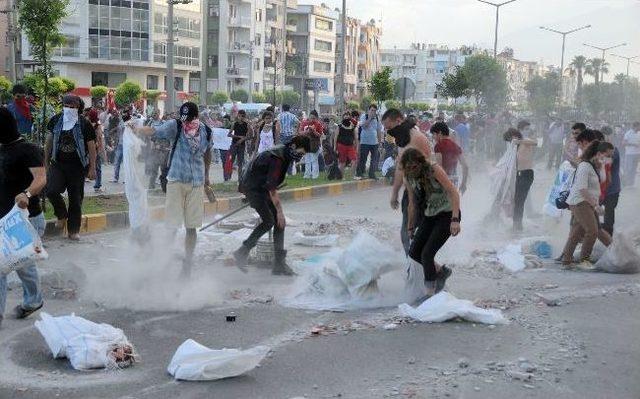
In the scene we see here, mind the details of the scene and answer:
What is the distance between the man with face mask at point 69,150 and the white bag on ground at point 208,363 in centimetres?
562

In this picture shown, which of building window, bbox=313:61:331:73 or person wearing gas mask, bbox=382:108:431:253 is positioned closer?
person wearing gas mask, bbox=382:108:431:253

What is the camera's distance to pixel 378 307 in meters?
7.59

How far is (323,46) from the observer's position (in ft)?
399

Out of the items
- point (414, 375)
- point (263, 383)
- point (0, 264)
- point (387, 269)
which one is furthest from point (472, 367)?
point (0, 264)

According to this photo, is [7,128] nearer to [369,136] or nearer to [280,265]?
[280,265]

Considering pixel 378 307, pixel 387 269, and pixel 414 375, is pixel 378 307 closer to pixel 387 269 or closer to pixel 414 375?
pixel 387 269

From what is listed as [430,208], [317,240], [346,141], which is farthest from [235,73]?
[430,208]

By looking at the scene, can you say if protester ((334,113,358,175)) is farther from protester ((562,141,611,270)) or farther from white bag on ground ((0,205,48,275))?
white bag on ground ((0,205,48,275))

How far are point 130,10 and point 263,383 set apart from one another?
246 feet

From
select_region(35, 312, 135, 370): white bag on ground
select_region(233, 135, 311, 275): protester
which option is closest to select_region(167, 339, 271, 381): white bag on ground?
select_region(35, 312, 135, 370): white bag on ground

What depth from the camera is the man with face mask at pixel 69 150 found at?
412 inches

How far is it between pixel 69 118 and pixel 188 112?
290 centimetres

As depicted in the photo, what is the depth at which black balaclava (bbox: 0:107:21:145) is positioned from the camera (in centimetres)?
645

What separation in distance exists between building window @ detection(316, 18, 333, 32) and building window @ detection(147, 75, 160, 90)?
4215 centimetres
